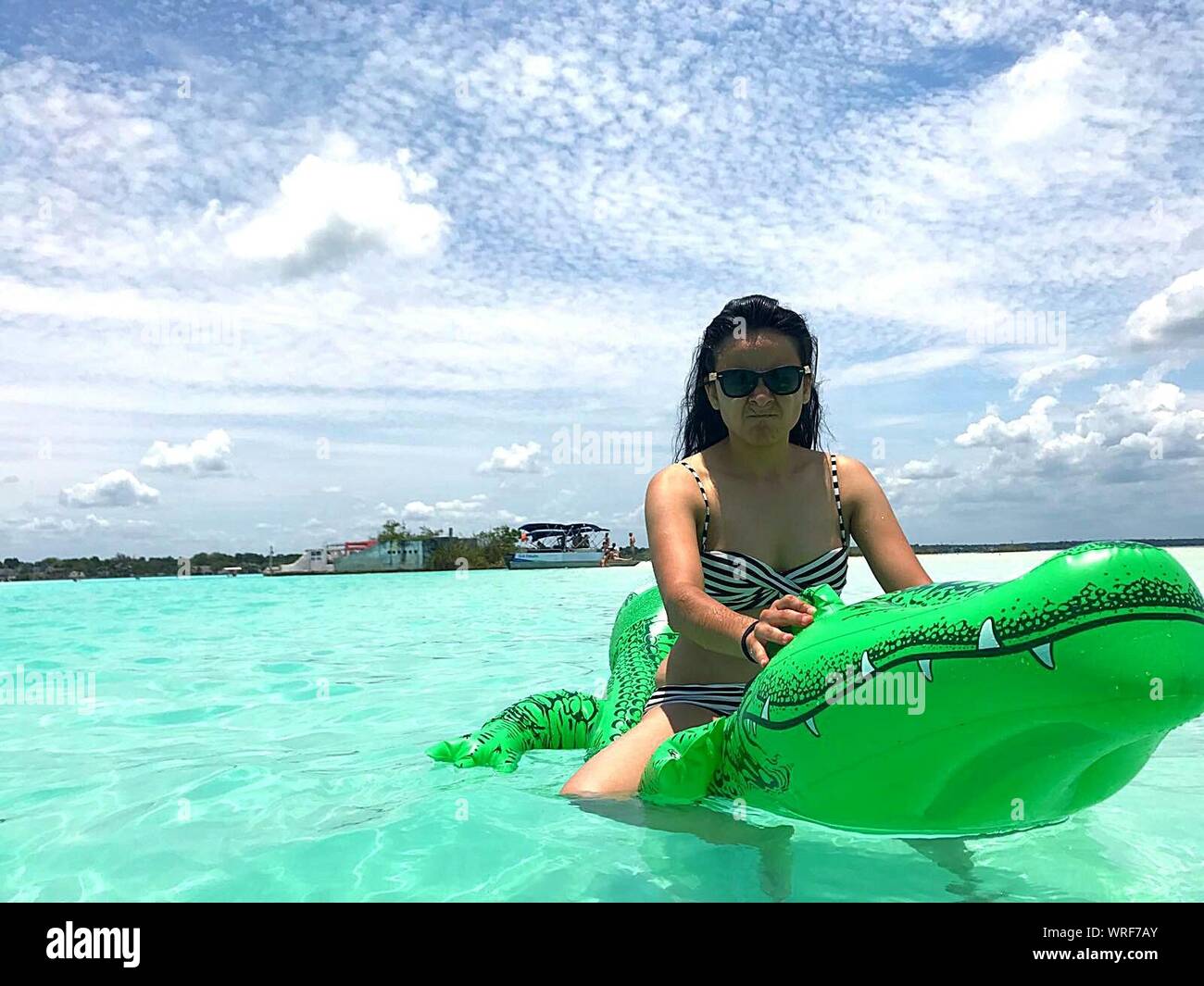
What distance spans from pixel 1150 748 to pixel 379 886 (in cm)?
195

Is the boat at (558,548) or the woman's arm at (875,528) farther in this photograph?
the boat at (558,548)

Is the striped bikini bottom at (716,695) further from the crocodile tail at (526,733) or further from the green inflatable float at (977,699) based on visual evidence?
the crocodile tail at (526,733)

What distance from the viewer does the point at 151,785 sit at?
12.7 ft

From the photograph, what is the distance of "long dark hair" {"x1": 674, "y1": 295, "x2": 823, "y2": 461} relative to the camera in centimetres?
267

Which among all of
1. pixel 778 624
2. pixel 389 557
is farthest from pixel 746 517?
pixel 389 557

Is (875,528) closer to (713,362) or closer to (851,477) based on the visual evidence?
(851,477)

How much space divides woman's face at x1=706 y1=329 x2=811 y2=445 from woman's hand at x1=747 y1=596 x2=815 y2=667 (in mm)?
612

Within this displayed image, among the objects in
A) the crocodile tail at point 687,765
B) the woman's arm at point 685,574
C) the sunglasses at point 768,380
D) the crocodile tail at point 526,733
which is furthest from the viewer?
the crocodile tail at point 526,733

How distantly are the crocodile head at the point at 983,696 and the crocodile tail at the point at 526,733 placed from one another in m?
1.86

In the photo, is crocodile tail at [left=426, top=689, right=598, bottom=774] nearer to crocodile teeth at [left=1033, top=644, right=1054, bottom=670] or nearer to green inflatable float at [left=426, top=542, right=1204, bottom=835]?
green inflatable float at [left=426, top=542, right=1204, bottom=835]

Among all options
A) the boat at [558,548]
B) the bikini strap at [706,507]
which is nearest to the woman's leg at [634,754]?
the bikini strap at [706,507]

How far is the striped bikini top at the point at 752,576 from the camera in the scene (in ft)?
8.82

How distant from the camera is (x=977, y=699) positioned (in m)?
1.70
